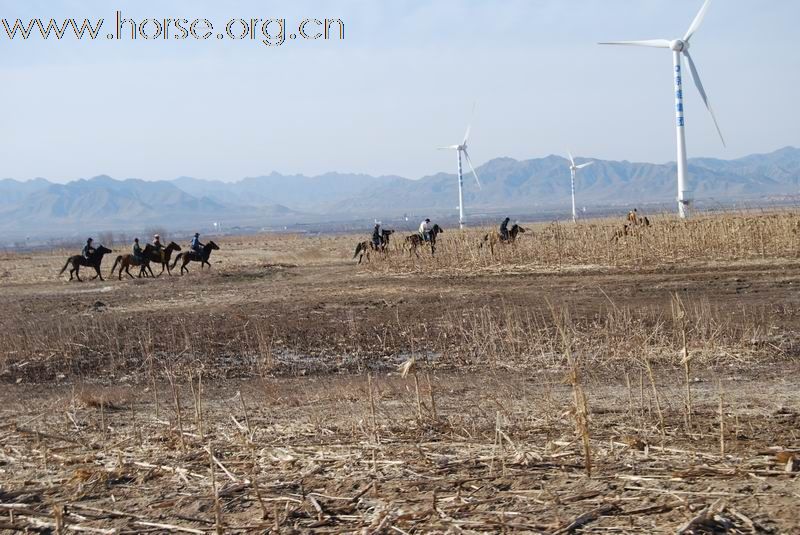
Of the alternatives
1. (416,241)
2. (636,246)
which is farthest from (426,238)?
(636,246)

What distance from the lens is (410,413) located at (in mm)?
8766

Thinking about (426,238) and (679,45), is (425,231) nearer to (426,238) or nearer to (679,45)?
(426,238)

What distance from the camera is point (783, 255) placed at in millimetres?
25766

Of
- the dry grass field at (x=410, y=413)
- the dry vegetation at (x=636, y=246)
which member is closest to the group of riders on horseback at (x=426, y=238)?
the dry vegetation at (x=636, y=246)

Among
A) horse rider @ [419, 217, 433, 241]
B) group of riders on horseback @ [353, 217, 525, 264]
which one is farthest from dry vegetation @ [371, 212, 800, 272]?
horse rider @ [419, 217, 433, 241]

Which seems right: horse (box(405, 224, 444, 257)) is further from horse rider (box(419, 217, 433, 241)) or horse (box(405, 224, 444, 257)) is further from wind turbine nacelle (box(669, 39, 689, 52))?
wind turbine nacelle (box(669, 39, 689, 52))

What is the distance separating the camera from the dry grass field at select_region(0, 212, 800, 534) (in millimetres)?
5746

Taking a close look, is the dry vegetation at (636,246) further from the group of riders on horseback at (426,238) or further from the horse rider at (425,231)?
the horse rider at (425,231)

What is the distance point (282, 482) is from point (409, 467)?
2.81ft

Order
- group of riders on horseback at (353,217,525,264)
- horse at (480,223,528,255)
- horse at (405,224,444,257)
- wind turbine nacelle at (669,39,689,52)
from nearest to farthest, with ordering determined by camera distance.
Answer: horse at (480,223,528,255), group of riders on horseback at (353,217,525,264), horse at (405,224,444,257), wind turbine nacelle at (669,39,689,52)

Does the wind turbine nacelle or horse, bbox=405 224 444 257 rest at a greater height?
the wind turbine nacelle

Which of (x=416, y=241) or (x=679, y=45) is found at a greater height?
(x=679, y=45)

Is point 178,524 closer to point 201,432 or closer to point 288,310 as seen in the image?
point 201,432

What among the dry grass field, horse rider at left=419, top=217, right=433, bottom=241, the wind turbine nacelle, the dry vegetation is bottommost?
the dry grass field
